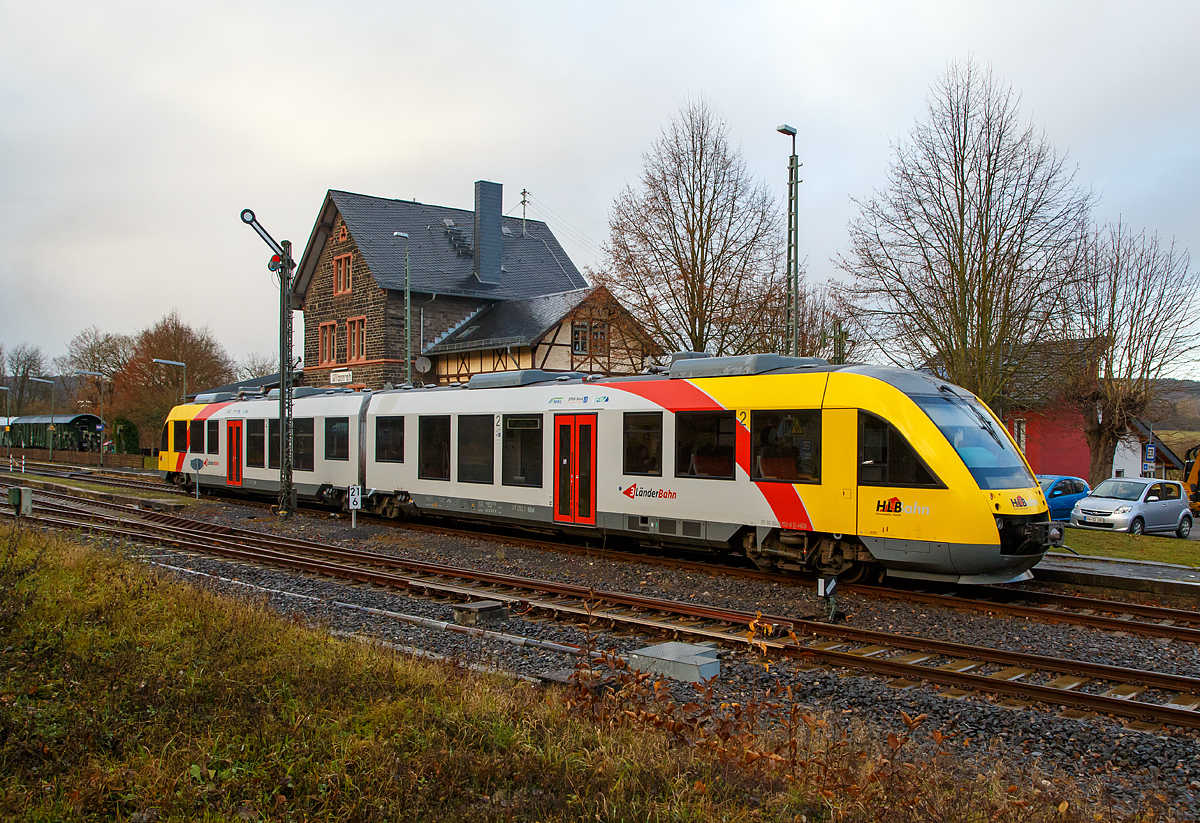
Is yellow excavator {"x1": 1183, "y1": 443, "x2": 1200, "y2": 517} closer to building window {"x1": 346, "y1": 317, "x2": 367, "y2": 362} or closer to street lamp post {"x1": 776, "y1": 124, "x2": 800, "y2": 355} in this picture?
street lamp post {"x1": 776, "y1": 124, "x2": 800, "y2": 355}

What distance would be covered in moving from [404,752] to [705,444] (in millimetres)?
8342

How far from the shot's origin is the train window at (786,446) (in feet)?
36.6

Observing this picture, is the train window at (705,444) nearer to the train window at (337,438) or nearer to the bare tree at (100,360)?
the train window at (337,438)

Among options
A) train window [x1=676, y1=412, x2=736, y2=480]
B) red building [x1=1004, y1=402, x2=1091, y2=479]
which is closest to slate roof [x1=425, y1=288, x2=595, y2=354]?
train window [x1=676, y1=412, x2=736, y2=480]

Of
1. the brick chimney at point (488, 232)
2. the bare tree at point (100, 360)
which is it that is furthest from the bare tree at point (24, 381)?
the brick chimney at point (488, 232)

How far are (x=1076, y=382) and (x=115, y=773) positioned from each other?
31322 mm

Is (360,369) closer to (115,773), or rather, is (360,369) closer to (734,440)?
(734,440)

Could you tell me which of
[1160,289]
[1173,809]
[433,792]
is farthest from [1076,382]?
[433,792]

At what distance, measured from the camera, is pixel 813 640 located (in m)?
8.37

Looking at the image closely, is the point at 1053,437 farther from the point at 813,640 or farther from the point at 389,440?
the point at 813,640

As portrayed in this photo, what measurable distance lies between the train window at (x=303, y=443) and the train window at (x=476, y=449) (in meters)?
5.87

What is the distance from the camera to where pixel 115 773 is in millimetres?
4246

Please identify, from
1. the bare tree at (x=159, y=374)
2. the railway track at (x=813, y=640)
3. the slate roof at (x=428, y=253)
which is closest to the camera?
the railway track at (x=813, y=640)

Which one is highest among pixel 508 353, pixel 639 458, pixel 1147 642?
A: pixel 508 353
